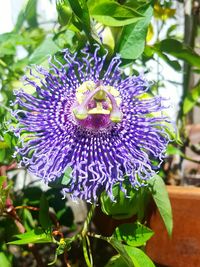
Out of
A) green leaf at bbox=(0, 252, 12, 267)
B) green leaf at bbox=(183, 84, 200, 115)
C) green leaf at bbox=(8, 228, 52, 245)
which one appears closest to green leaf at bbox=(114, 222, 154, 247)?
green leaf at bbox=(8, 228, 52, 245)

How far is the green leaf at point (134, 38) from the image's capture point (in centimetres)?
79

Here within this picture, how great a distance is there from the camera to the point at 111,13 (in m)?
0.75

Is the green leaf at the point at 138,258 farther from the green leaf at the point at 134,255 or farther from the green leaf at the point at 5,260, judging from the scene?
the green leaf at the point at 5,260

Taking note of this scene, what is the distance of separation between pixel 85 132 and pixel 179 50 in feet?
0.81

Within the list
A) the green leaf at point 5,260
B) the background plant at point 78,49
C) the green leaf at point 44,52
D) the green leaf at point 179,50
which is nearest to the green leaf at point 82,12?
the background plant at point 78,49

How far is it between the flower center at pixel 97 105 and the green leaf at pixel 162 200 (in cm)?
13

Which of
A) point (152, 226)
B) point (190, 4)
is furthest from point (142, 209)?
point (190, 4)

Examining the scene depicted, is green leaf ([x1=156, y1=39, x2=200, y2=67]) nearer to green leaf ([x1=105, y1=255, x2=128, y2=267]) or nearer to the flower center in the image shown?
the flower center

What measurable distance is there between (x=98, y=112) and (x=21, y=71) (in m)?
0.34

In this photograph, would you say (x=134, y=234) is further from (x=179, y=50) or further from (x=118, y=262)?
(x=179, y=50)

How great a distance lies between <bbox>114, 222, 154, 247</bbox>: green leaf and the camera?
2.49 ft

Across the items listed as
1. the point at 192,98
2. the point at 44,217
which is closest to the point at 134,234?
the point at 44,217

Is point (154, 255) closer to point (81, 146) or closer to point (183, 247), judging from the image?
point (183, 247)

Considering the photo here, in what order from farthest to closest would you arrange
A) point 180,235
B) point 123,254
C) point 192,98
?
1. point 192,98
2. point 180,235
3. point 123,254
